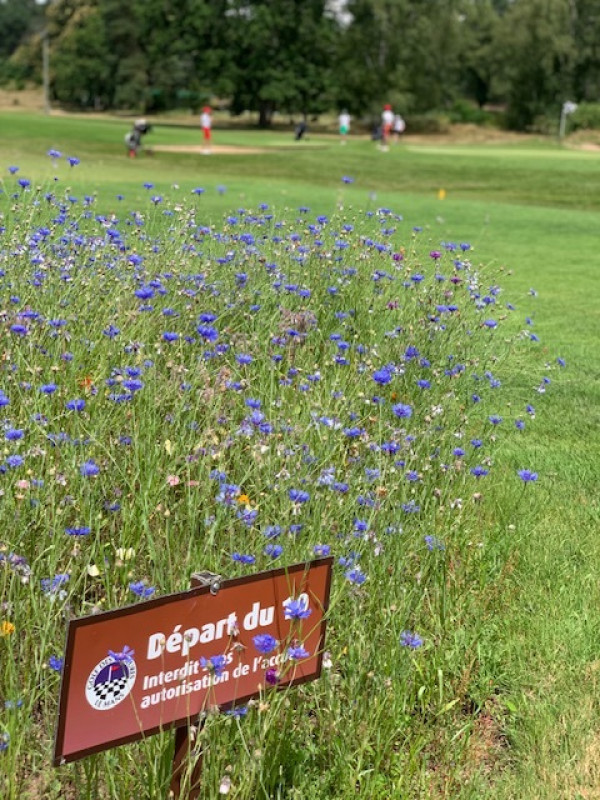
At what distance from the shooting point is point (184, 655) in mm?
2014

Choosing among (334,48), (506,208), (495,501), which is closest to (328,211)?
(506,208)

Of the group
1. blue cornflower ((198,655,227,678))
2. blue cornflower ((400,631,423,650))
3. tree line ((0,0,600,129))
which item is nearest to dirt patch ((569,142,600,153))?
tree line ((0,0,600,129))

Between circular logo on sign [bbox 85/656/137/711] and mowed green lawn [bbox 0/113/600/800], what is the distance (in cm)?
119

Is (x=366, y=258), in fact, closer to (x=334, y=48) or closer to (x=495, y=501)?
(x=495, y=501)

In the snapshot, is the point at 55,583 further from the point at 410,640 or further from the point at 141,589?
the point at 410,640

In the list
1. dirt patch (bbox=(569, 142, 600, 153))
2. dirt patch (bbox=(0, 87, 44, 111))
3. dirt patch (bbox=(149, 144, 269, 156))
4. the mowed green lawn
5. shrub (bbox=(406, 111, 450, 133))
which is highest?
dirt patch (bbox=(0, 87, 44, 111))

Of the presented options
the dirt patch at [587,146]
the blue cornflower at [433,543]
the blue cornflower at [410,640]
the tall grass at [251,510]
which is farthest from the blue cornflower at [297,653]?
the dirt patch at [587,146]

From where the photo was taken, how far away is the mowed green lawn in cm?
299

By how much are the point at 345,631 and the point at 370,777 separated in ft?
1.22

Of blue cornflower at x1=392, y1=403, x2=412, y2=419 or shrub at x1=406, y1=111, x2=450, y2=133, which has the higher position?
shrub at x1=406, y1=111, x2=450, y2=133

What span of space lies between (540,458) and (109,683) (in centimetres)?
383

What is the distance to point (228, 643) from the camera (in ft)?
6.92

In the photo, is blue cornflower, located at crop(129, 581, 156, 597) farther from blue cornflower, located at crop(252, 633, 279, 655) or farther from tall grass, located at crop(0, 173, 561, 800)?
blue cornflower, located at crop(252, 633, 279, 655)

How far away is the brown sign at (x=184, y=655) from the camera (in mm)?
1862
